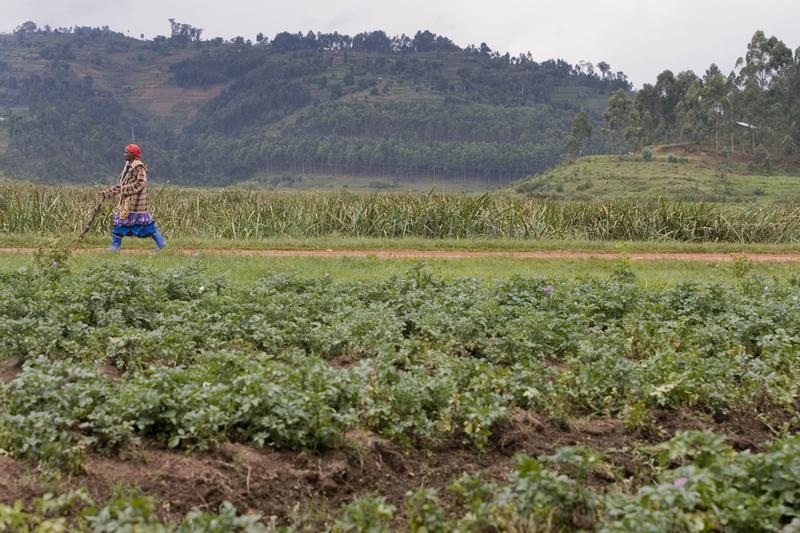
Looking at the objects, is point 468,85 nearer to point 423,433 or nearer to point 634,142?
point 634,142

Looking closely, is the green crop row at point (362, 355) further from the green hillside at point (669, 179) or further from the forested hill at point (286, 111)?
the forested hill at point (286, 111)

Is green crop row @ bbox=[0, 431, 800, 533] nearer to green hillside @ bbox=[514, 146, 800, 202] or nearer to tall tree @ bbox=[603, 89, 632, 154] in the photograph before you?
green hillside @ bbox=[514, 146, 800, 202]

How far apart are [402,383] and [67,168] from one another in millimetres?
112075

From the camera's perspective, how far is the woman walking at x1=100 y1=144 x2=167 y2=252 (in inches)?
542

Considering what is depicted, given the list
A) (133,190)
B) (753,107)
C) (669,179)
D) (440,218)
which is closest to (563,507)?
(133,190)

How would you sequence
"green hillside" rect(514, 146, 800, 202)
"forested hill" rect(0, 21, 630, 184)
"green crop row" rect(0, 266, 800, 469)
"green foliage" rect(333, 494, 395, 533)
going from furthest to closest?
1. "forested hill" rect(0, 21, 630, 184)
2. "green hillside" rect(514, 146, 800, 202)
3. "green crop row" rect(0, 266, 800, 469)
4. "green foliage" rect(333, 494, 395, 533)

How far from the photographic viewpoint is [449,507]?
467 centimetres

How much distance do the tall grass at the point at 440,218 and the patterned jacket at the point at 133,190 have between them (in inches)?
175

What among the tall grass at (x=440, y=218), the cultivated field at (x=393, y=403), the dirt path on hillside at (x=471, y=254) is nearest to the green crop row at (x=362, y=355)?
the cultivated field at (x=393, y=403)

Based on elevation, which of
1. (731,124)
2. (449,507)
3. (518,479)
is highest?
(731,124)

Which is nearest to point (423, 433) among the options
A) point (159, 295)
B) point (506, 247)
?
point (159, 295)

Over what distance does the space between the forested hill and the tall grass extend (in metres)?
92.6

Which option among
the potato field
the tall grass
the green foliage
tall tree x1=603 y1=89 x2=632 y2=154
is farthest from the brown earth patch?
tall tree x1=603 y1=89 x2=632 y2=154

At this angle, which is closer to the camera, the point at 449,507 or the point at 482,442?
the point at 449,507
